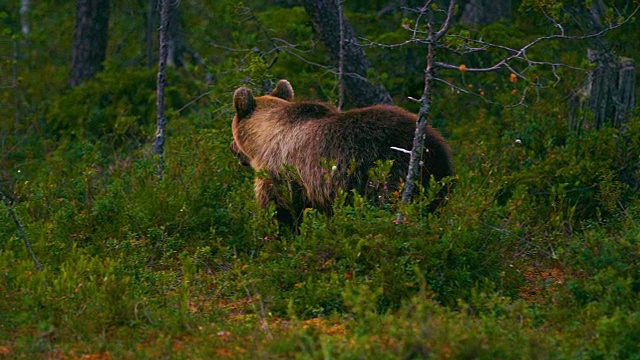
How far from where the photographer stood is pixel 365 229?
Result: 21.8ft

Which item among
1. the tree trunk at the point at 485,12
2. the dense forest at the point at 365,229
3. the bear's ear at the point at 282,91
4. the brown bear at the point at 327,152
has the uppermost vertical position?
the tree trunk at the point at 485,12

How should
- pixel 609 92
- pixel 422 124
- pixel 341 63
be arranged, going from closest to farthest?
1. pixel 422 124
2. pixel 609 92
3. pixel 341 63

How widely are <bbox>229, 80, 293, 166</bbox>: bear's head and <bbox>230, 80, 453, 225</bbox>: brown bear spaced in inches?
7.2

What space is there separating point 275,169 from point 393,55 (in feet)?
19.6

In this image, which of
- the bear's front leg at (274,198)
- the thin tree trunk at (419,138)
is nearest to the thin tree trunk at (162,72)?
the bear's front leg at (274,198)

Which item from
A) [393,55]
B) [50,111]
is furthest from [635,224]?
[50,111]

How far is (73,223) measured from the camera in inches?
324

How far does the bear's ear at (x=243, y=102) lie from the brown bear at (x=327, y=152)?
366 mm

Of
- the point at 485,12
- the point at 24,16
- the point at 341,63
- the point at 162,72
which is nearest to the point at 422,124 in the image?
the point at 341,63

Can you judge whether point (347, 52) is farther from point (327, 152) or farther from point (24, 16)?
point (24, 16)

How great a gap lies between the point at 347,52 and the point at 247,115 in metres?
2.70

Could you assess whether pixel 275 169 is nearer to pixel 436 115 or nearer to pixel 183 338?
pixel 183 338

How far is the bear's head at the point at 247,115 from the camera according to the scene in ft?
28.5

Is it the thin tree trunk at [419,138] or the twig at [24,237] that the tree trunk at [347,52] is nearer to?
the thin tree trunk at [419,138]
